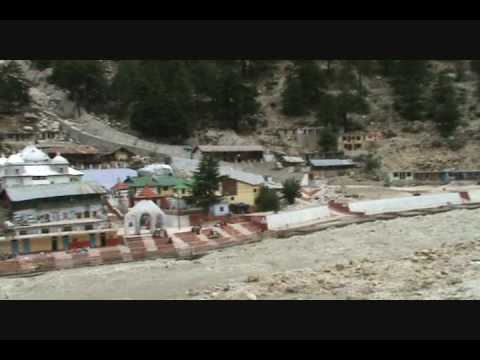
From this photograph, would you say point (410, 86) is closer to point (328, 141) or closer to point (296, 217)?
point (328, 141)

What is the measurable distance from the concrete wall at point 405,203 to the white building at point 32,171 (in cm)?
581

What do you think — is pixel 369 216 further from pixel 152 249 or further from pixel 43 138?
pixel 43 138

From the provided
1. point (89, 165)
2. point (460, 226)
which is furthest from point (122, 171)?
point (460, 226)

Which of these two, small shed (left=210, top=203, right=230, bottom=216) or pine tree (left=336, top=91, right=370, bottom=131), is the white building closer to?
small shed (left=210, top=203, right=230, bottom=216)

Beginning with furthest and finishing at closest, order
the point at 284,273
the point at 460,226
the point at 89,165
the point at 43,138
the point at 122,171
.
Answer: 1. the point at 43,138
2. the point at 89,165
3. the point at 122,171
4. the point at 460,226
5. the point at 284,273

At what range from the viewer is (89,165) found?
13570 mm

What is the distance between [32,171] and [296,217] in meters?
5.10

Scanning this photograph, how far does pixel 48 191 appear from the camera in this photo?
27.8 feet

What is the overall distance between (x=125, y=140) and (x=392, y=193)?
26.3ft

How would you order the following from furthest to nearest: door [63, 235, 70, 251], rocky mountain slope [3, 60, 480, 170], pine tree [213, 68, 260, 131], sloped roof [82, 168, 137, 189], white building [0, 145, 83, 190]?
pine tree [213, 68, 260, 131] < rocky mountain slope [3, 60, 480, 170] < sloped roof [82, 168, 137, 189] < white building [0, 145, 83, 190] < door [63, 235, 70, 251]

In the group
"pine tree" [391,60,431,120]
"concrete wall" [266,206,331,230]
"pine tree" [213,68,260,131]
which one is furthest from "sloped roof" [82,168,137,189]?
"pine tree" [391,60,431,120]

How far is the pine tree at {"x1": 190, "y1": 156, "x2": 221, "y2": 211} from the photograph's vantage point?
32.8ft

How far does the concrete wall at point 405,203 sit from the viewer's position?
10.4 m

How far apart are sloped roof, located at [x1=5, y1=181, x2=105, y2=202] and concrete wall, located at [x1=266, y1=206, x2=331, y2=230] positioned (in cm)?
303
